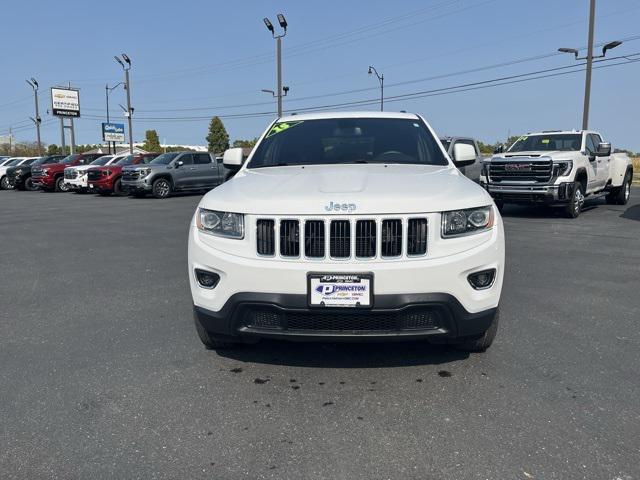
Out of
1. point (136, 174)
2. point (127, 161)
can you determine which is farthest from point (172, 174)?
point (127, 161)

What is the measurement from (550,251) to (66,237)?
27.7 feet

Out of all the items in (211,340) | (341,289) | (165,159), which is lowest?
(211,340)

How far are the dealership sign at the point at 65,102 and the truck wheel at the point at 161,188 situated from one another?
104 feet

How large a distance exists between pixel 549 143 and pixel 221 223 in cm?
1126

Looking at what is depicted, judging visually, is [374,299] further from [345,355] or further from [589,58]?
[589,58]

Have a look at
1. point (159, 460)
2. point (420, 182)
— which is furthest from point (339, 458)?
point (420, 182)

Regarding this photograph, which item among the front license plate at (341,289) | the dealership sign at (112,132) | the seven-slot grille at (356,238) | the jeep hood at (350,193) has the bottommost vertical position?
the front license plate at (341,289)

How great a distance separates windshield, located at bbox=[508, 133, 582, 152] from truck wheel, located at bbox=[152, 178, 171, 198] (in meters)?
13.1

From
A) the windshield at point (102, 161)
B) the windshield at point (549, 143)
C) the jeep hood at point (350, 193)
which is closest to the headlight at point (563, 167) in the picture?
the windshield at point (549, 143)

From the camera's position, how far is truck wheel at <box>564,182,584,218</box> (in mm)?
11445

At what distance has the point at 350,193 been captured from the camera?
3092mm

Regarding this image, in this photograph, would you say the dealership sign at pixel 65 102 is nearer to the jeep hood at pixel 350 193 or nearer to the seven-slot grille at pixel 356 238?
the jeep hood at pixel 350 193

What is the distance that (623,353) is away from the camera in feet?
12.2

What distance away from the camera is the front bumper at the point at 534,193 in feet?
36.7
